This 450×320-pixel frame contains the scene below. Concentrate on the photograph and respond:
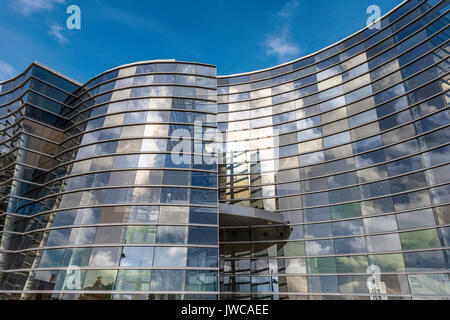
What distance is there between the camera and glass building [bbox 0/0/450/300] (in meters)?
17.7

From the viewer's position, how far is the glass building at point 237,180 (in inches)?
695

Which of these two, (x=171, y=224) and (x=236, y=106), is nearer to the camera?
(x=171, y=224)

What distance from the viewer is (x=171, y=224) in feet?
60.6

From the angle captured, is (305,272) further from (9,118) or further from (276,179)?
(9,118)

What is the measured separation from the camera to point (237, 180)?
86.5 feet

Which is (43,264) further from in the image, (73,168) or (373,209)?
(373,209)

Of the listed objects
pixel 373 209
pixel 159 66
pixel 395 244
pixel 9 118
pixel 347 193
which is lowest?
pixel 395 244

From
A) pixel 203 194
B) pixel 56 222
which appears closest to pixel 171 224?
pixel 203 194

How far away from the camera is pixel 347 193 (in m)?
22.0

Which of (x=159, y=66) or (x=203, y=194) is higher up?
(x=159, y=66)
